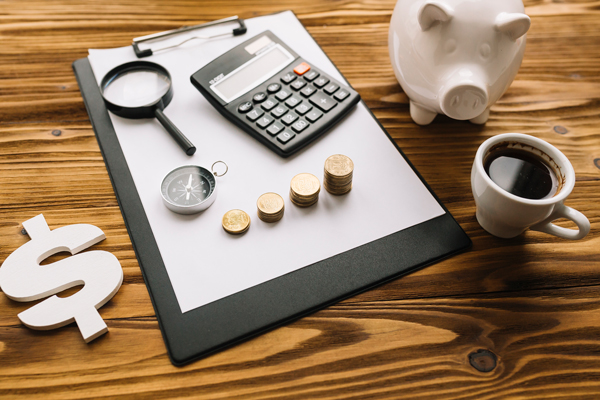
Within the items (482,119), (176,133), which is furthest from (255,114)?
(482,119)

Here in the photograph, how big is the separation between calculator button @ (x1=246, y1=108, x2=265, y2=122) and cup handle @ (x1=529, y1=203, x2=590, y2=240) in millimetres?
445

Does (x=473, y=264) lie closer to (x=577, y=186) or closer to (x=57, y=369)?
(x=577, y=186)

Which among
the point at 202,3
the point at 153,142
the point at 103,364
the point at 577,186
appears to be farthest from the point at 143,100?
the point at 577,186

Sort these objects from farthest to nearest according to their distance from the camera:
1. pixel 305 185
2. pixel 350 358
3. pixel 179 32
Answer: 1. pixel 179 32
2. pixel 305 185
3. pixel 350 358

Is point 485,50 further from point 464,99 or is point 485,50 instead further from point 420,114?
point 420,114

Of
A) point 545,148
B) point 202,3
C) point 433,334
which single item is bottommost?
point 433,334

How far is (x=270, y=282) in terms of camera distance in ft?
1.90

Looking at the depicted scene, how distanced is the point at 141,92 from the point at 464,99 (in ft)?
1.75

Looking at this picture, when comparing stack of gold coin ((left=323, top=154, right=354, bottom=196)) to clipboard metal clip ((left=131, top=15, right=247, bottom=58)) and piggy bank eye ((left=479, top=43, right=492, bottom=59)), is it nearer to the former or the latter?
piggy bank eye ((left=479, top=43, right=492, bottom=59))

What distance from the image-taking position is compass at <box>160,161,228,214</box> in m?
0.63

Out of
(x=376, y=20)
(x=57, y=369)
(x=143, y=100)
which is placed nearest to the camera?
(x=57, y=369)

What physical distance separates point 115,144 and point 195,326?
0.34m

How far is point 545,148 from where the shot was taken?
1.95ft

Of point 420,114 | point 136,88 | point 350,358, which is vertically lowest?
point 350,358
